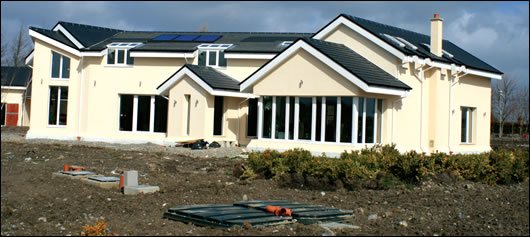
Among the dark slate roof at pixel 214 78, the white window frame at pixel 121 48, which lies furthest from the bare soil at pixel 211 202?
the white window frame at pixel 121 48

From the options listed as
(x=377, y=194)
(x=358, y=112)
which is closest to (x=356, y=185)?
(x=377, y=194)

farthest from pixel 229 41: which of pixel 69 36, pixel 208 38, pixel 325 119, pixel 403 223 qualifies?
pixel 403 223

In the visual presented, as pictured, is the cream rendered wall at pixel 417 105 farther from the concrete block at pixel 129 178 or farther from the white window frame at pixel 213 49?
the concrete block at pixel 129 178

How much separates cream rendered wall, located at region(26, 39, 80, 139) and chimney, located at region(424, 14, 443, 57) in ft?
55.3

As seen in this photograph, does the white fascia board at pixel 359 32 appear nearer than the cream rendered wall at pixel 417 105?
Yes

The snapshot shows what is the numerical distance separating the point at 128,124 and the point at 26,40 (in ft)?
19.7

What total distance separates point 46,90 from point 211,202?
20361 millimetres

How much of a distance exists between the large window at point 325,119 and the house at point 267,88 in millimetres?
39

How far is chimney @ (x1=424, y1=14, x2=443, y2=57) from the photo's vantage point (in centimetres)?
2384

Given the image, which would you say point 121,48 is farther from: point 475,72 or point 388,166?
point 388,166

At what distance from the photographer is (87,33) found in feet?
98.4

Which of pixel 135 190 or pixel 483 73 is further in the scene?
pixel 483 73

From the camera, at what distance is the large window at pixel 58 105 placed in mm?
28375

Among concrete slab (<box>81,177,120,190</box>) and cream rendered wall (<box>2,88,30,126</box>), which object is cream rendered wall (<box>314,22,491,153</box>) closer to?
concrete slab (<box>81,177,120,190</box>)
